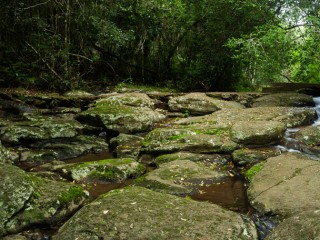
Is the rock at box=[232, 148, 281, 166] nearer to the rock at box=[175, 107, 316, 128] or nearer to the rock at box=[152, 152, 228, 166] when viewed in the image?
the rock at box=[152, 152, 228, 166]

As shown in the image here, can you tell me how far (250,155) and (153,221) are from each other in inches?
121

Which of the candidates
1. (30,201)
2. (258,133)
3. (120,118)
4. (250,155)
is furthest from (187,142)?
(30,201)

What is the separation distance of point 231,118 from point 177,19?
671cm

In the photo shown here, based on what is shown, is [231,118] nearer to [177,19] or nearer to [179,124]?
[179,124]

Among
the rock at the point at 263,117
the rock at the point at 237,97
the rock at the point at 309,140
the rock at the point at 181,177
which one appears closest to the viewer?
the rock at the point at 181,177

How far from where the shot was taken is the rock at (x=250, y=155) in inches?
220

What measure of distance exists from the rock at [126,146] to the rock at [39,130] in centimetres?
104

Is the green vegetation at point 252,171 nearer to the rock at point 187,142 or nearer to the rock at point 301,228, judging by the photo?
the rock at point 187,142

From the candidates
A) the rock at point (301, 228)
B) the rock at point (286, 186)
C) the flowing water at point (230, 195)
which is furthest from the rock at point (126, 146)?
the rock at point (301, 228)

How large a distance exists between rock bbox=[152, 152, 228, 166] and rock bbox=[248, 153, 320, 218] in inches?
32.8

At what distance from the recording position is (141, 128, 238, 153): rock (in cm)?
618

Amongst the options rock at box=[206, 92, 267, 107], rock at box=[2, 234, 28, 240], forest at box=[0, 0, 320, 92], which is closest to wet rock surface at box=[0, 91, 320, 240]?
rock at box=[2, 234, 28, 240]

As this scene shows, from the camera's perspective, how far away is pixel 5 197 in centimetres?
350

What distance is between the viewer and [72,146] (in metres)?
6.77
